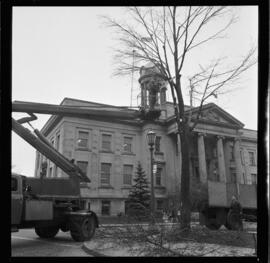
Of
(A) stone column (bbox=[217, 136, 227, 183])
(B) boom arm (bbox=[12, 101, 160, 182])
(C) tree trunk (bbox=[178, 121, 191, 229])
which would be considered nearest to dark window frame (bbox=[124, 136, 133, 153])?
(A) stone column (bbox=[217, 136, 227, 183])

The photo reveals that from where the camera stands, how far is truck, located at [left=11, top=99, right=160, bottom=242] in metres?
10.1

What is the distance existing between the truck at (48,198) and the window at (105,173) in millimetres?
22450

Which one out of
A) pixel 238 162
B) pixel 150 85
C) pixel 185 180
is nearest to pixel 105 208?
pixel 238 162

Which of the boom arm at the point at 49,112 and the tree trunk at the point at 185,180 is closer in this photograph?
the tree trunk at the point at 185,180

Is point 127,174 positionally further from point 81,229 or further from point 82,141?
point 81,229

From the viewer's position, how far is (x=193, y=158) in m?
44.2

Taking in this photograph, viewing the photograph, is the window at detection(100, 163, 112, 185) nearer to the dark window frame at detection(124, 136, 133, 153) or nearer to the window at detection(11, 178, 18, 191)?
the dark window frame at detection(124, 136, 133, 153)

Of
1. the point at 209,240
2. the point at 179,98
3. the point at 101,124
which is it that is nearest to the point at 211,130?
the point at 101,124

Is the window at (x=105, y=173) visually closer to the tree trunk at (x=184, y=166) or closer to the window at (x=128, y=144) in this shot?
the window at (x=128, y=144)

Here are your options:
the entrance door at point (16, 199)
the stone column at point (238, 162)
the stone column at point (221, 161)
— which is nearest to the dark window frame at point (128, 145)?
the stone column at point (221, 161)

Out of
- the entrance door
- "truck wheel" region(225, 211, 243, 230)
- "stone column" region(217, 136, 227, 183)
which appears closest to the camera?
the entrance door

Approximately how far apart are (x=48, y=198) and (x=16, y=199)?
81.2 inches

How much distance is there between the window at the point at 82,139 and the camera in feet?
118

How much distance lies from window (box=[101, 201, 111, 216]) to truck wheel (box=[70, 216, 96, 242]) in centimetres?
2351
